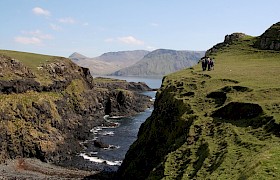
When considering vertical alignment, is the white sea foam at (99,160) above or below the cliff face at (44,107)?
below

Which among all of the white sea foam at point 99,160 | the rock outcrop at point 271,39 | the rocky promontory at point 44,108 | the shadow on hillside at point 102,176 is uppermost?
the rock outcrop at point 271,39

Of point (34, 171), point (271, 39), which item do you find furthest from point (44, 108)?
point (271, 39)

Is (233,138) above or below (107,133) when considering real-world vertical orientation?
above

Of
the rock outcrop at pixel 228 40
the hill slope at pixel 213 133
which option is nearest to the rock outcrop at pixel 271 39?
the rock outcrop at pixel 228 40

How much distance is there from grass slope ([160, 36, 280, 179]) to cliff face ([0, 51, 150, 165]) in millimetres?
40490

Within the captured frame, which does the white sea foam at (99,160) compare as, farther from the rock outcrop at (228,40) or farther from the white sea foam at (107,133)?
the rock outcrop at (228,40)

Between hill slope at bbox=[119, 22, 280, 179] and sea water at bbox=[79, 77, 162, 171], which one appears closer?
hill slope at bbox=[119, 22, 280, 179]

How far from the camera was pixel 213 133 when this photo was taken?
109ft

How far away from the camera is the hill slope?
83.3 feet

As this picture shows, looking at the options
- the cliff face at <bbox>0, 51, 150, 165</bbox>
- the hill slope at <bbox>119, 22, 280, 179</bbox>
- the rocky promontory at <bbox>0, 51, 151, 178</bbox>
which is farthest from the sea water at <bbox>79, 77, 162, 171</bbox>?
the hill slope at <bbox>119, 22, 280, 179</bbox>

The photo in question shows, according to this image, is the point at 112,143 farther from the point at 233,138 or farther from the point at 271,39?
the point at 233,138

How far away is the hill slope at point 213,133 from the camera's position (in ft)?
83.3

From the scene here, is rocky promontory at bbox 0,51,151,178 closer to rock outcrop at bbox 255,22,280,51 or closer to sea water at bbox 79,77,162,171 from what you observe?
sea water at bbox 79,77,162,171

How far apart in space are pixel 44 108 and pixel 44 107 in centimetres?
31
